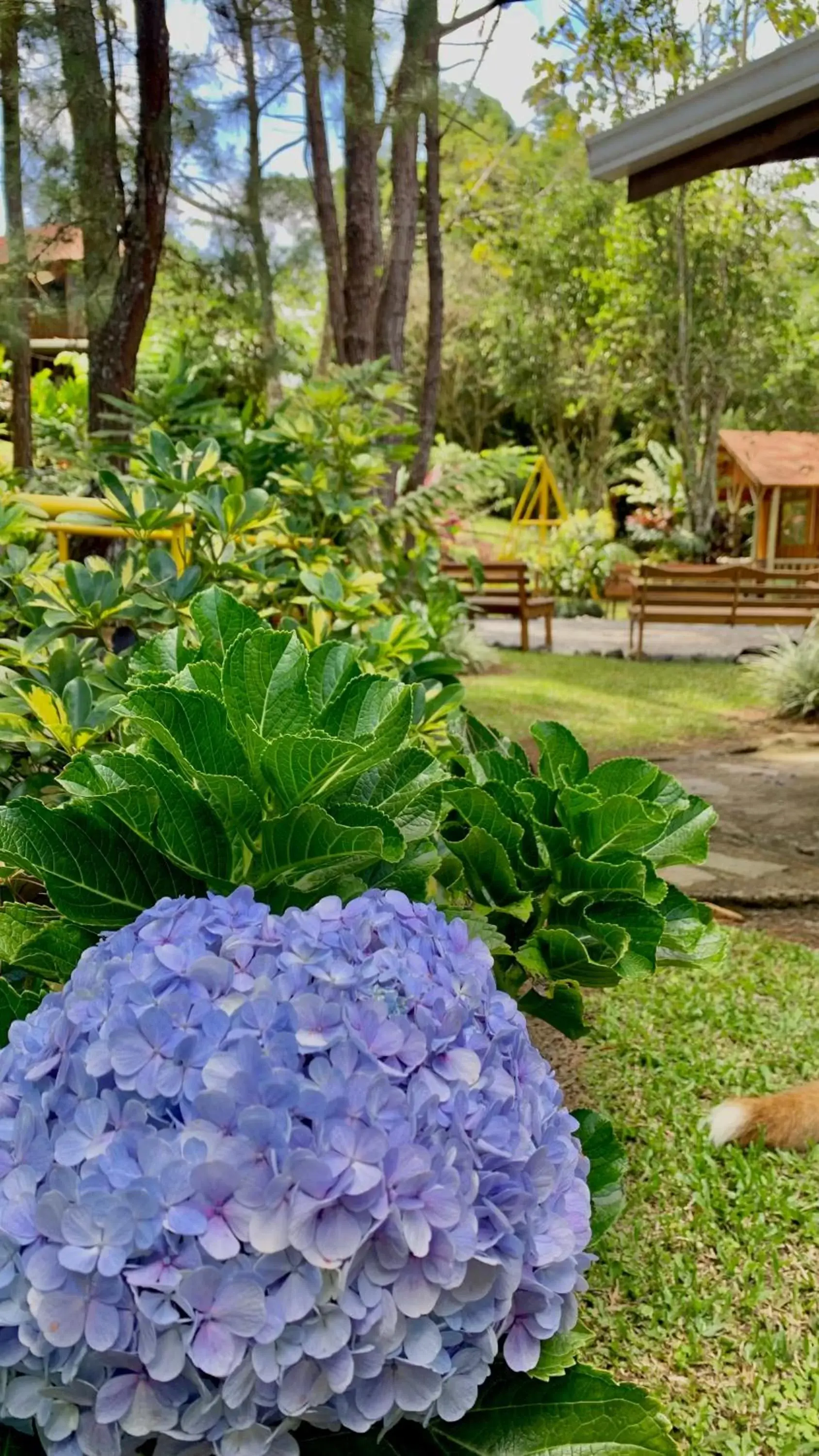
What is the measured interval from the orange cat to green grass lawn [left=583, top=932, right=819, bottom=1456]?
3cm

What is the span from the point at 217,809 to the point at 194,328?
146 inches

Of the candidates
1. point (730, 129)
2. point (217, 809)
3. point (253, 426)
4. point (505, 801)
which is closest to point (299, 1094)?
point (217, 809)

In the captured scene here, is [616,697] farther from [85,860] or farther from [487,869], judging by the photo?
[85,860]

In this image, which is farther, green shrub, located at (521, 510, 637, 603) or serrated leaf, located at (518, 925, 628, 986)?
green shrub, located at (521, 510, 637, 603)

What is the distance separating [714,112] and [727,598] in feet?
26.9

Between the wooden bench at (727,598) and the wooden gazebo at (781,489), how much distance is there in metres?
8.16

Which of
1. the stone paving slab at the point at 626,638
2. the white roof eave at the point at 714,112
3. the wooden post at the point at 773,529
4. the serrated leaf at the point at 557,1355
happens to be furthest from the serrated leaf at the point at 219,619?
the wooden post at the point at 773,529

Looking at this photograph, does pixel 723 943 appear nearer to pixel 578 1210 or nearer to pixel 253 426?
pixel 578 1210

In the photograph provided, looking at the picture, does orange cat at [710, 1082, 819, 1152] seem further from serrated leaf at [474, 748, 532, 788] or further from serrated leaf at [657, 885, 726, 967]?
serrated leaf at [474, 748, 532, 788]

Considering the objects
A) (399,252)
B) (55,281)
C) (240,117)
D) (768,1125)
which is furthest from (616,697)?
(768,1125)

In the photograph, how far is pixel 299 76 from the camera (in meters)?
4.10

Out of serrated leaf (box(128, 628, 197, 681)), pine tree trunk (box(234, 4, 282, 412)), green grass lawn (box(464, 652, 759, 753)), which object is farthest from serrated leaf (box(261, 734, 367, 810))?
green grass lawn (box(464, 652, 759, 753))

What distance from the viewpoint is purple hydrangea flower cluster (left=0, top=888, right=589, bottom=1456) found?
0.77 metres

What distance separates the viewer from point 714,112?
4.75 metres
